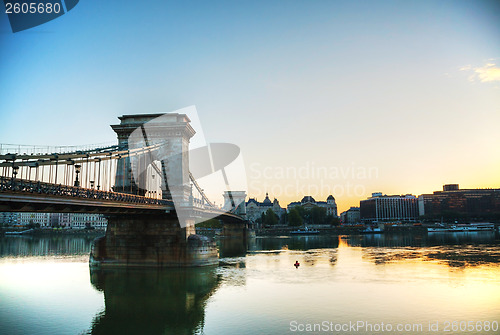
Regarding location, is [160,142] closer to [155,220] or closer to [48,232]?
[155,220]

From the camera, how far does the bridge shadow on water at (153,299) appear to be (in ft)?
78.6

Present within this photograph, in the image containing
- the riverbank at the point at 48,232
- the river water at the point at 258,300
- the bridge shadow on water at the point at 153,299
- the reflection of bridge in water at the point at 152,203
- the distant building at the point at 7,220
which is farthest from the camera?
the distant building at the point at 7,220

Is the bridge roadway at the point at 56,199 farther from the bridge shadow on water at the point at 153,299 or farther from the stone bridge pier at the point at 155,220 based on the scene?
the stone bridge pier at the point at 155,220

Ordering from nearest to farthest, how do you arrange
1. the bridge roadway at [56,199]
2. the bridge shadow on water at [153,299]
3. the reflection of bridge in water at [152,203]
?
the bridge roadway at [56,199] → the bridge shadow on water at [153,299] → the reflection of bridge in water at [152,203]

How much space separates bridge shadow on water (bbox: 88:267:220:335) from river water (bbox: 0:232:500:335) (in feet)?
0.24

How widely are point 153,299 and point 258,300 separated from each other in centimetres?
814

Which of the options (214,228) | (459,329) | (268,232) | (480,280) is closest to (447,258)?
(480,280)

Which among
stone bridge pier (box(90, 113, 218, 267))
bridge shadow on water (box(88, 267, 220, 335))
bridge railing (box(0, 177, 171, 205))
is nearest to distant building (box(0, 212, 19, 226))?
stone bridge pier (box(90, 113, 218, 267))

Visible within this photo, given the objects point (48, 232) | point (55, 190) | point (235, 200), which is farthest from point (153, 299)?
point (48, 232)

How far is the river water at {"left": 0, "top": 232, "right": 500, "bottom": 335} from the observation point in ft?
76.0

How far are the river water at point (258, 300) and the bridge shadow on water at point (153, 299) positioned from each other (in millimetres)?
72

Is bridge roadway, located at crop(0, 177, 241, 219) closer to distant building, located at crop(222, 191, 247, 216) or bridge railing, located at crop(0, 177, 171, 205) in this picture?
bridge railing, located at crop(0, 177, 171, 205)

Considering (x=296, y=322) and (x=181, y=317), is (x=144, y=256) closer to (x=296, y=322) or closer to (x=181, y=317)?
(x=181, y=317)

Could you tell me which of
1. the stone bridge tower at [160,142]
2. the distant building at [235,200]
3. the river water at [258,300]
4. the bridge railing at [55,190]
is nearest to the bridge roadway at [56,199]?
the bridge railing at [55,190]
